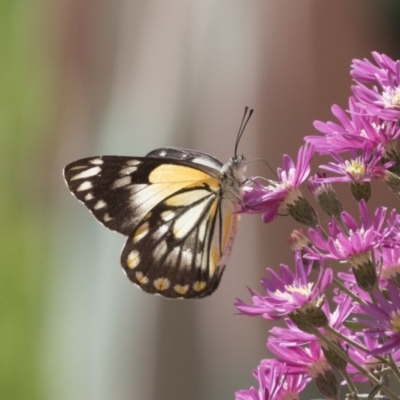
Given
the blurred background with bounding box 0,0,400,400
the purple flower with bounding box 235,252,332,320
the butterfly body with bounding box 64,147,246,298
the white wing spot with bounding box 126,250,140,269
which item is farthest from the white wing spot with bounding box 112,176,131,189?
the blurred background with bounding box 0,0,400,400

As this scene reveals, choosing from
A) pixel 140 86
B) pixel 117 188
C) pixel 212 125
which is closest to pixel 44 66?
pixel 140 86

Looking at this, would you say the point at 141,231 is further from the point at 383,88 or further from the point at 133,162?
the point at 383,88

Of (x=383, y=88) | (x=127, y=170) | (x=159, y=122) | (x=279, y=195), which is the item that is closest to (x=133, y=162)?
(x=127, y=170)

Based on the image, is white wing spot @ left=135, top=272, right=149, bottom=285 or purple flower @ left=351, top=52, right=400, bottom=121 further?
white wing spot @ left=135, top=272, right=149, bottom=285

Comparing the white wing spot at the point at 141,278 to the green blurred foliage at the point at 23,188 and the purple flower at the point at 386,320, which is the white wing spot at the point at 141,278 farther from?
the green blurred foliage at the point at 23,188

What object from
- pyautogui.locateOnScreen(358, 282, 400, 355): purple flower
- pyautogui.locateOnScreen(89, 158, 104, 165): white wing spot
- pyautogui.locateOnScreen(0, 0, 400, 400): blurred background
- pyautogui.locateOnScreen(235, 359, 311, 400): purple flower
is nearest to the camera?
pyautogui.locateOnScreen(358, 282, 400, 355): purple flower

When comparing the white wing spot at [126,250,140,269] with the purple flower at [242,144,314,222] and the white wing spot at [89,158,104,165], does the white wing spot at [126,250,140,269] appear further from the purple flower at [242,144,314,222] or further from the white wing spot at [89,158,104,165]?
the purple flower at [242,144,314,222]

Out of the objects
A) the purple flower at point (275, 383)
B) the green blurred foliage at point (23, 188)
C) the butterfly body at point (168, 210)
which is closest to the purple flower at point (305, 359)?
the purple flower at point (275, 383)
